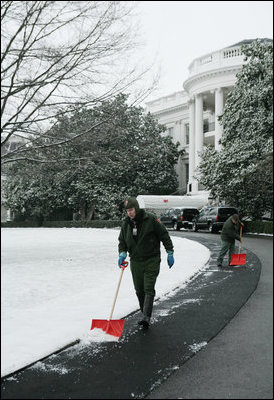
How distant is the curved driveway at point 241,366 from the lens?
2.90 meters

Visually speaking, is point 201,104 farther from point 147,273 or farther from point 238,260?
point 147,273

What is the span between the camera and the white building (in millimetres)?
35938

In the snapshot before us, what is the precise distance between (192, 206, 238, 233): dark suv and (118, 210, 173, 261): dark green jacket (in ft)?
61.8

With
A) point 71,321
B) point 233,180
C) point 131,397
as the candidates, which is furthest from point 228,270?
point 233,180

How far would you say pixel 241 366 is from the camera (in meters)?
3.51

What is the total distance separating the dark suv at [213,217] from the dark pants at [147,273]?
18835 mm

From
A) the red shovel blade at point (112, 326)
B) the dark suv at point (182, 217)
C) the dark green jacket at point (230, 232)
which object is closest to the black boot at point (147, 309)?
the red shovel blade at point (112, 326)

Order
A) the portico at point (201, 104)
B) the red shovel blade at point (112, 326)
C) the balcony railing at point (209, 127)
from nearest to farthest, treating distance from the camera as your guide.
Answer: the red shovel blade at point (112, 326) → the portico at point (201, 104) → the balcony railing at point (209, 127)

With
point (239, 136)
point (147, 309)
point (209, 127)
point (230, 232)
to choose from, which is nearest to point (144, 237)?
point (147, 309)

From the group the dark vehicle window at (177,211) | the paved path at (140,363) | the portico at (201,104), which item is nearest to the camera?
the paved path at (140,363)

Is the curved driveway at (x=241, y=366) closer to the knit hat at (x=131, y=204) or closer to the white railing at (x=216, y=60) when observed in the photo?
the knit hat at (x=131, y=204)

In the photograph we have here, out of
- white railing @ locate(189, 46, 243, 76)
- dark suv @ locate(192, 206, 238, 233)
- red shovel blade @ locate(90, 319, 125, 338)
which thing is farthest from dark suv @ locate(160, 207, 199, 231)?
red shovel blade @ locate(90, 319, 125, 338)

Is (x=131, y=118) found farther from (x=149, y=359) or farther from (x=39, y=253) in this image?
(x=149, y=359)

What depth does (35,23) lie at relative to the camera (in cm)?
865
